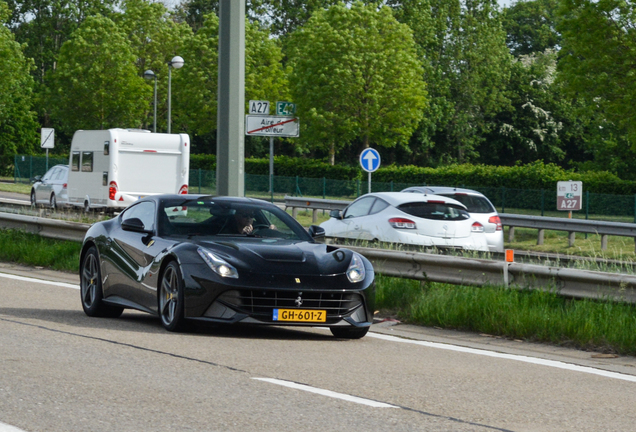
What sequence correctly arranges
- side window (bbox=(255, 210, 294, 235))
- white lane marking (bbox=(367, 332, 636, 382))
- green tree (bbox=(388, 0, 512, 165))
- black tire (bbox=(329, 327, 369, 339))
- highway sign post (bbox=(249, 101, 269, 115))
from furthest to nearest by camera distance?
green tree (bbox=(388, 0, 512, 165))
highway sign post (bbox=(249, 101, 269, 115))
side window (bbox=(255, 210, 294, 235))
black tire (bbox=(329, 327, 369, 339))
white lane marking (bbox=(367, 332, 636, 382))

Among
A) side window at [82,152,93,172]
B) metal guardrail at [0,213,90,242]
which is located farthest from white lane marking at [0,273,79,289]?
side window at [82,152,93,172]

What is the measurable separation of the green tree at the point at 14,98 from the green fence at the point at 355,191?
4.52 m

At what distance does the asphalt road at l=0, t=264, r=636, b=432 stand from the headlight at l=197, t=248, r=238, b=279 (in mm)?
572

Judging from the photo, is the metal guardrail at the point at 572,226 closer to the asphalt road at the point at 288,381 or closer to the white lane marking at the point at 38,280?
the white lane marking at the point at 38,280

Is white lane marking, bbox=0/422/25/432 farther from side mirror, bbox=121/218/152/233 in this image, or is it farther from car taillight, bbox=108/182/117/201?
car taillight, bbox=108/182/117/201

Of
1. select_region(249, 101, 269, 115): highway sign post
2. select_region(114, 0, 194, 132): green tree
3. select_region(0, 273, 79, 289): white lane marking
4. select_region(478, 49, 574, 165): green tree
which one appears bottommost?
select_region(0, 273, 79, 289): white lane marking

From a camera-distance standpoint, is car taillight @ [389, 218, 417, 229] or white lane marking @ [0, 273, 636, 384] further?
car taillight @ [389, 218, 417, 229]

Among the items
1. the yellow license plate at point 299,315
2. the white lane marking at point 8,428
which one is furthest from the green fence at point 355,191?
the white lane marking at point 8,428

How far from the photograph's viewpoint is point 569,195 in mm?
28656

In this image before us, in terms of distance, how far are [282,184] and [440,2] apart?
2878 centimetres

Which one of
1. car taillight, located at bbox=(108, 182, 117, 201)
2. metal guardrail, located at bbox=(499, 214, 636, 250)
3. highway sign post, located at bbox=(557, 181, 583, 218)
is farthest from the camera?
car taillight, located at bbox=(108, 182, 117, 201)

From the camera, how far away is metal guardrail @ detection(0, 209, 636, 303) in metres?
9.93

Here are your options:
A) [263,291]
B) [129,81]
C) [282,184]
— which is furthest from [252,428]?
[129,81]

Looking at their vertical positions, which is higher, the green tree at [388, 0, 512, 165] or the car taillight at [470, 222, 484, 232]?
the green tree at [388, 0, 512, 165]
